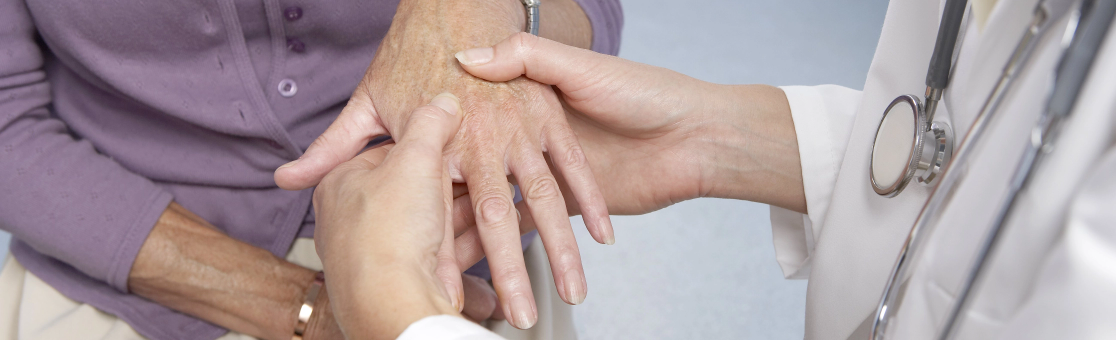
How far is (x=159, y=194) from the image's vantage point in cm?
96

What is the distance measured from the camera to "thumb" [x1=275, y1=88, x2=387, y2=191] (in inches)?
33.1

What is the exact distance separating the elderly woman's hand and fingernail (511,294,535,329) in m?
0.04

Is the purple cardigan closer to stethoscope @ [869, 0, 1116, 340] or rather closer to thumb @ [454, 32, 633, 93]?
thumb @ [454, 32, 633, 93]

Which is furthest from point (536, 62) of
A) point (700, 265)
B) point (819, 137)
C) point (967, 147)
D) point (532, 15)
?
point (700, 265)

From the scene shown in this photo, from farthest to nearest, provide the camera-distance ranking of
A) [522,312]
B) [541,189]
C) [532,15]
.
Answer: [532,15] → [541,189] → [522,312]

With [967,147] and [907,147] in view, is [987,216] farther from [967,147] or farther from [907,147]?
[907,147]

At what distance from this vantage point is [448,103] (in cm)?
86

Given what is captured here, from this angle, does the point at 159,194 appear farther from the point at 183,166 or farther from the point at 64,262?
the point at 64,262

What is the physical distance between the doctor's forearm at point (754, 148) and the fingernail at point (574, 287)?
31 cm

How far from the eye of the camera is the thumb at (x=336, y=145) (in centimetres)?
84

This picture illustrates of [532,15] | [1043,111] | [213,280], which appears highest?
[1043,111]

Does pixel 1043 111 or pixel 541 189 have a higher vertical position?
pixel 1043 111

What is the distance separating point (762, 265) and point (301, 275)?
4.71 feet

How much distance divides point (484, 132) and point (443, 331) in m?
0.42
